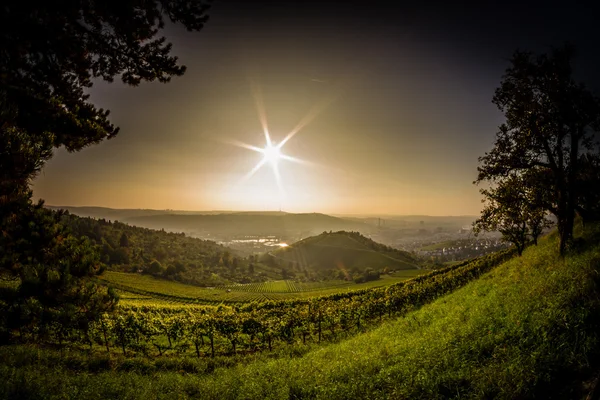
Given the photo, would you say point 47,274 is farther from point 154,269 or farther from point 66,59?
point 154,269

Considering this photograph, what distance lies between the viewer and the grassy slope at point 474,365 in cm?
671

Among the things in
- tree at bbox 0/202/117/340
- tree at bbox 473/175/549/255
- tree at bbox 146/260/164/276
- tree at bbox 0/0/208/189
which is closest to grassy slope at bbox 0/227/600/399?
tree at bbox 473/175/549/255

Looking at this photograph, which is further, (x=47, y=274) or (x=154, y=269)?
(x=154, y=269)

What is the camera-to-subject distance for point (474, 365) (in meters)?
8.20

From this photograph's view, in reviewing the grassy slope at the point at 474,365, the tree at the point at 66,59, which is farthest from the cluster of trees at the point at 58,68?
the grassy slope at the point at 474,365

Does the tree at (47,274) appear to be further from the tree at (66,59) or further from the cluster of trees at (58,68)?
the tree at (66,59)

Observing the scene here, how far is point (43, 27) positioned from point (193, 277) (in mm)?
190615

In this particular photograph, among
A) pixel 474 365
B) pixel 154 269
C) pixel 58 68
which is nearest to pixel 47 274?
pixel 58 68

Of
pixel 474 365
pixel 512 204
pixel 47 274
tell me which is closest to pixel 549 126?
pixel 512 204

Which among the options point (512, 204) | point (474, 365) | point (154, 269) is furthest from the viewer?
point (154, 269)

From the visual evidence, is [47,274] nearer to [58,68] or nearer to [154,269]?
[58,68]

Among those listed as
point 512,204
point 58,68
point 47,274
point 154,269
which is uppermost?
point 58,68

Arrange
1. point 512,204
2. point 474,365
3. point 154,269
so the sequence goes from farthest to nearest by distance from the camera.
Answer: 1. point 154,269
2. point 512,204
3. point 474,365

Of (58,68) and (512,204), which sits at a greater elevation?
(58,68)
